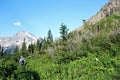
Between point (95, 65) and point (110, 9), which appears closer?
point (95, 65)

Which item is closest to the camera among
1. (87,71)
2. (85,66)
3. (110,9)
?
(87,71)

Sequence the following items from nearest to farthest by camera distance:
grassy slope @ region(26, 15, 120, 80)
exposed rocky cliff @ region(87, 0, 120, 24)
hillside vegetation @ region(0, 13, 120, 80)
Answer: grassy slope @ region(26, 15, 120, 80)
hillside vegetation @ region(0, 13, 120, 80)
exposed rocky cliff @ region(87, 0, 120, 24)

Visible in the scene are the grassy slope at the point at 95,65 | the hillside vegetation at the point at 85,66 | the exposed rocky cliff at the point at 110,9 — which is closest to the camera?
the grassy slope at the point at 95,65

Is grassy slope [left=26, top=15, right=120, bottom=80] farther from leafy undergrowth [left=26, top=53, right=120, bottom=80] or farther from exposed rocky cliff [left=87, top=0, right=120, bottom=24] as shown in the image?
exposed rocky cliff [left=87, top=0, right=120, bottom=24]

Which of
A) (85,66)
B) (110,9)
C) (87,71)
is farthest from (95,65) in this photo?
(110,9)

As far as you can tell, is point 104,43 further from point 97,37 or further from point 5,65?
point 5,65

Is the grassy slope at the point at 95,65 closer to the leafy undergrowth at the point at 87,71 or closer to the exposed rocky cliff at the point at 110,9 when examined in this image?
the leafy undergrowth at the point at 87,71

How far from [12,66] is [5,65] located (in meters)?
0.72

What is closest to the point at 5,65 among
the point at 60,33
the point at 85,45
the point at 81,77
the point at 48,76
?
the point at 48,76

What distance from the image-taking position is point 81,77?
27781 mm

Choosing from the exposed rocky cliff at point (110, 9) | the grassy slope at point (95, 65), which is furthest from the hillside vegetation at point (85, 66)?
the exposed rocky cliff at point (110, 9)

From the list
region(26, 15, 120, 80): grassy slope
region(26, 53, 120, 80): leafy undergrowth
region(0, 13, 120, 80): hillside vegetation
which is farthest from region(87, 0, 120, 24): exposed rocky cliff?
region(26, 53, 120, 80): leafy undergrowth

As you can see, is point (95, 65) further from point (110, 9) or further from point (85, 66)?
point (110, 9)

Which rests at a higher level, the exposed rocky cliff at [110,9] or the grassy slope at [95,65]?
the exposed rocky cliff at [110,9]
